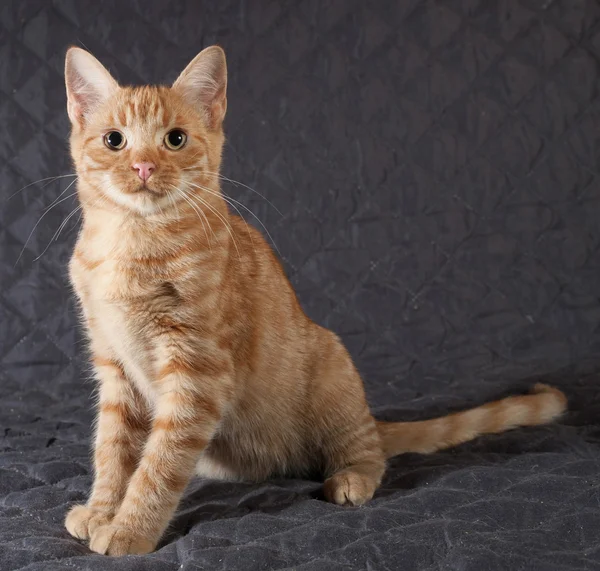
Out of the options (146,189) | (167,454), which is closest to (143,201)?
(146,189)

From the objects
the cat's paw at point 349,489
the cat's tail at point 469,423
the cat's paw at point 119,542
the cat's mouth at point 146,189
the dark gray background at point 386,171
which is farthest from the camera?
the dark gray background at point 386,171

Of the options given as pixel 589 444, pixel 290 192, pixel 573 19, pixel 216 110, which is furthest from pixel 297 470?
pixel 573 19

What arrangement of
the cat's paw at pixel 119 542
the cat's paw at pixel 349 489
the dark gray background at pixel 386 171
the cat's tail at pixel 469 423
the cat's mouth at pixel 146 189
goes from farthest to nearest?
the dark gray background at pixel 386 171 < the cat's tail at pixel 469 423 < the cat's paw at pixel 349 489 < the cat's mouth at pixel 146 189 < the cat's paw at pixel 119 542

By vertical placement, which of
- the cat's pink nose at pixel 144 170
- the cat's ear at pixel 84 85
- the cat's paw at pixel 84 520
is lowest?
the cat's paw at pixel 84 520

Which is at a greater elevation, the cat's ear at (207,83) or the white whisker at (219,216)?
the cat's ear at (207,83)

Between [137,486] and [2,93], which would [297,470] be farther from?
[2,93]

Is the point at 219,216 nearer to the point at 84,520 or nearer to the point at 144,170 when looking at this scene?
the point at 144,170

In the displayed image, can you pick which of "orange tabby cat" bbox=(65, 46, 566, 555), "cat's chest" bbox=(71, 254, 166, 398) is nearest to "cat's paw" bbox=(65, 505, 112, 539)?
"orange tabby cat" bbox=(65, 46, 566, 555)

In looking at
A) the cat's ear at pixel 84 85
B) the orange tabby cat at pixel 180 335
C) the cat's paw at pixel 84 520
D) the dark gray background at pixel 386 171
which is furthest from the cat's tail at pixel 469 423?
the cat's ear at pixel 84 85

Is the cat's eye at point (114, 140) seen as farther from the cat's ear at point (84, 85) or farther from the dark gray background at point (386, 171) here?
the dark gray background at point (386, 171)

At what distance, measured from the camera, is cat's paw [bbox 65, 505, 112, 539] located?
1539mm

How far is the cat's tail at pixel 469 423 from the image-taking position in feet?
6.56

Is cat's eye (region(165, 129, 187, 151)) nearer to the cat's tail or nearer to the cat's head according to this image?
the cat's head

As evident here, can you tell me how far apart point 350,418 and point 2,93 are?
137cm
